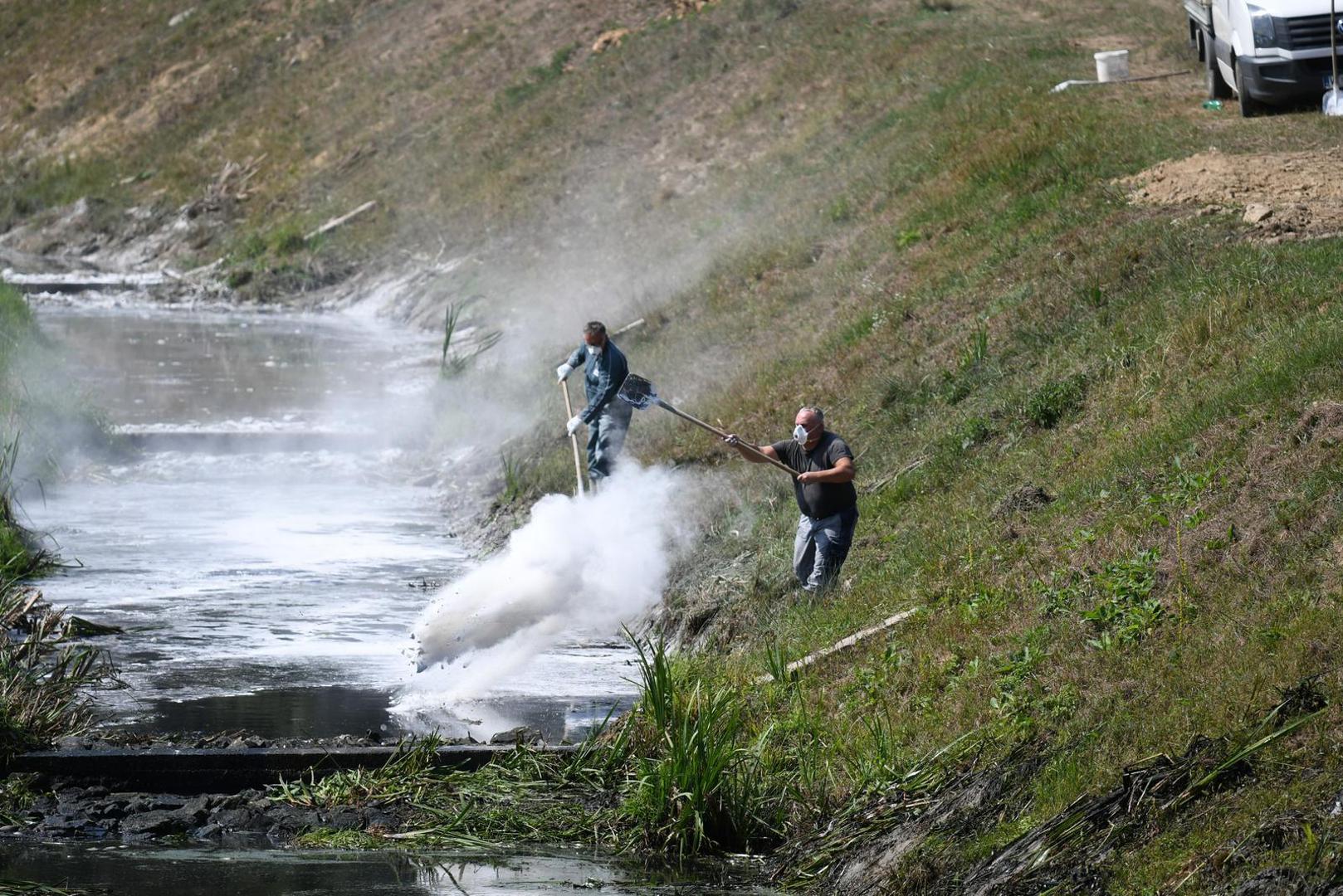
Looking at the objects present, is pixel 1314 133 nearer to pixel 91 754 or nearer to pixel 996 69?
pixel 996 69

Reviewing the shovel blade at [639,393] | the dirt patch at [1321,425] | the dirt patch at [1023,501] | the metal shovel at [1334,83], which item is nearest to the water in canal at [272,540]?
the shovel blade at [639,393]

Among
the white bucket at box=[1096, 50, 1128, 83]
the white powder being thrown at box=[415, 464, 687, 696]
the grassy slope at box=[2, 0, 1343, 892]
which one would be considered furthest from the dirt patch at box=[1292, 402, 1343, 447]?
the white bucket at box=[1096, 50, 1128, 83]

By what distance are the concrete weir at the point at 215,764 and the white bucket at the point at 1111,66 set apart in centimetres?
1930

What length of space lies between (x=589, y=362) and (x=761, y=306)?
695 centimetres

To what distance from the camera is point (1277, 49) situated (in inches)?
851

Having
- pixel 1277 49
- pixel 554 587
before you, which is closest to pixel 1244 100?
pixel 1277 49

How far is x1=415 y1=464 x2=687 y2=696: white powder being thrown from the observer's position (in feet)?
53.0

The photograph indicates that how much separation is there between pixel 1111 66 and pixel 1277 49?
247 inches

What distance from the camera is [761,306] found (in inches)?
995

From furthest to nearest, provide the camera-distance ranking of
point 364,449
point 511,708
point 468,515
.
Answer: point 364,449
point 468,515
point 511,708

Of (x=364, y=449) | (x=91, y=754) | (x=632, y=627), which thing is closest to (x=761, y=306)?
(x=364, y=449)

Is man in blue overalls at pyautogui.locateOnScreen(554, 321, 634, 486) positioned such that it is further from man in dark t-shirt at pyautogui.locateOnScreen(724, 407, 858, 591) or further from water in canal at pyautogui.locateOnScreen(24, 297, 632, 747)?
man in dark t-shirt at pyautogui.locateOnScreen(724, 407, 858, 591)

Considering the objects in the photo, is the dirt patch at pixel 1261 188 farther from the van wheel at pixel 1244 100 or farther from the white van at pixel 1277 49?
the van wheel at pixel 1244 100

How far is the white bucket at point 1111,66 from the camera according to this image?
2770 cm
